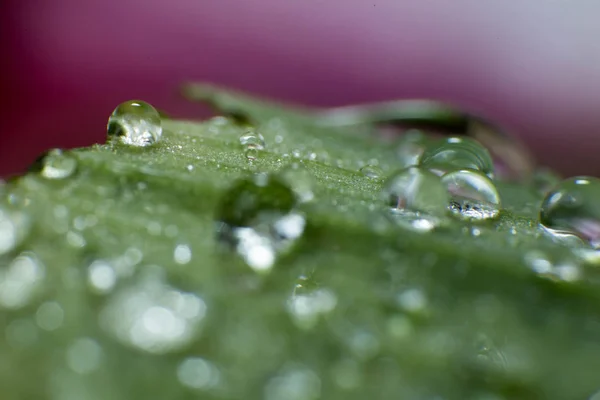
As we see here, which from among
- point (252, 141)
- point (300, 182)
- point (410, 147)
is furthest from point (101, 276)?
point (410, 147)

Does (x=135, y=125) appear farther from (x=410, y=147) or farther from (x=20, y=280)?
(x=410, y=147)

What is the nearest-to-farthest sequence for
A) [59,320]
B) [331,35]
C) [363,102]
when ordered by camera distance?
[59,320], [363,102], [331,35]

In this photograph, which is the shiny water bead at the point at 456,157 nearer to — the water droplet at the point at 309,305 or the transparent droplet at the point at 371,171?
the transparent droplet at the point at 371,171

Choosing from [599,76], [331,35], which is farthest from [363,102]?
[599,76]

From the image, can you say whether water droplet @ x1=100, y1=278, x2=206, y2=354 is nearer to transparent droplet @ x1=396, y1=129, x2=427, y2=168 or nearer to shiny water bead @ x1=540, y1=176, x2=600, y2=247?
shiny water bead @ x1=540, y1=176, x2=600, y2=247

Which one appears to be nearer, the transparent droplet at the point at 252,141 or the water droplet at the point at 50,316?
the water droplet at the point at 50,316

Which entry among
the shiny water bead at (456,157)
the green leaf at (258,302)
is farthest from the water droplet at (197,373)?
the shiny water bead at (456,157)

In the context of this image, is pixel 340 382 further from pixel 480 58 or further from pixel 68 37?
pixel 480 58
